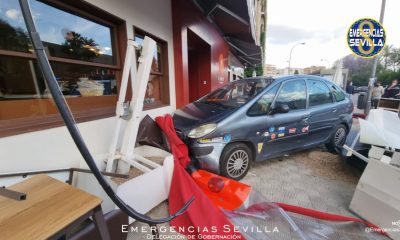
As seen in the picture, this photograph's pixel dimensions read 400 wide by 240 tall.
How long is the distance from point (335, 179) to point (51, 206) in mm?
3447

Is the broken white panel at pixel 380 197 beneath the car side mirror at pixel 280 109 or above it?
beneath

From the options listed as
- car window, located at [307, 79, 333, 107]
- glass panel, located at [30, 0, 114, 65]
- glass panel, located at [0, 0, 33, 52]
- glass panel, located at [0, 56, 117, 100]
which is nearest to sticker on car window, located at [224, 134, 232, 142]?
car window, located at [307, 79, 333, 107]

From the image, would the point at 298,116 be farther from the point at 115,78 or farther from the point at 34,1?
the point at 34,1

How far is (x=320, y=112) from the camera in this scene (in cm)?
339

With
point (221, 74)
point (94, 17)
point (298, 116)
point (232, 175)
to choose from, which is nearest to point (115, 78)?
point (94, 17)

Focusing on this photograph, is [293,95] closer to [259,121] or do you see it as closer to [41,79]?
[259,121]

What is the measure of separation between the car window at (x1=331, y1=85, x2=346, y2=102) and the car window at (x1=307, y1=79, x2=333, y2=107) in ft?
0.57

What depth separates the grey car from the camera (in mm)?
2562

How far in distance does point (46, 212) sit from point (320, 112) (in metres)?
3.82

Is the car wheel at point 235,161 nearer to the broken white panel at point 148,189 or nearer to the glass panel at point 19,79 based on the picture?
the broken white panel at point 148,189

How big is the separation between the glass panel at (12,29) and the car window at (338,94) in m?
4.70

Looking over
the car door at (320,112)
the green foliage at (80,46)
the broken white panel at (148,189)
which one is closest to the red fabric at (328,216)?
the broken white panel at (148,189)

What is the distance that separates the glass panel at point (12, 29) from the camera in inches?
71.1

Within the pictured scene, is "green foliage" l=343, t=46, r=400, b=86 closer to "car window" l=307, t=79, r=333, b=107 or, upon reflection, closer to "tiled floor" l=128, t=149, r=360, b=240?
"car window" l=307, t=79, r=333, b=107
